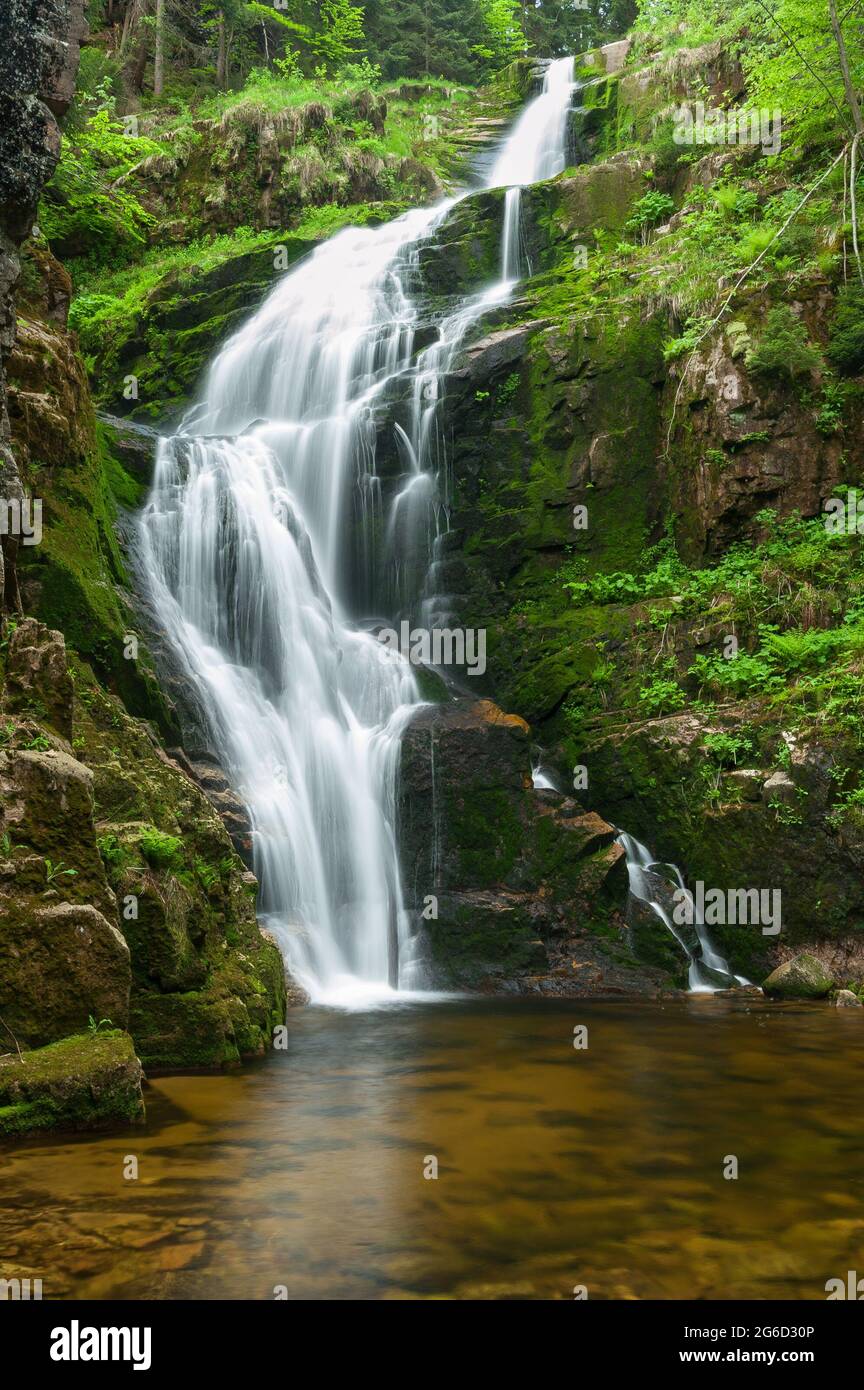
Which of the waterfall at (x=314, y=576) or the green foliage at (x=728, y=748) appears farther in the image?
the green foliage at (x=728, y=748)

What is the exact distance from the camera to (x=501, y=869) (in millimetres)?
11812

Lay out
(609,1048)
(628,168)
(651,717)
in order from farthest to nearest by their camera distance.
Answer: (628,168) → (651,717) → (609,1048)

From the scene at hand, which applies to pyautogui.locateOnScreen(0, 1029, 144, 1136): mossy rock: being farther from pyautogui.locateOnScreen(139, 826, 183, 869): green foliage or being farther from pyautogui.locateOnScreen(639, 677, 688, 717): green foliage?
pyautogui.locateOnScreen(639, 677, 688, 717): green foliage

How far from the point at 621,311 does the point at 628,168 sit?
6148mm

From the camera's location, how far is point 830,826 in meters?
10.7

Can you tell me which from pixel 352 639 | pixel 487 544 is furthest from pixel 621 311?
pixel 352 639

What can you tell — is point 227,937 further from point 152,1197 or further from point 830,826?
point 830,826

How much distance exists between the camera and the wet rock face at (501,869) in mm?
11062

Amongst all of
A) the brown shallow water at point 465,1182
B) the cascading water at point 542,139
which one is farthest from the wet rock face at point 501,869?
the cascading water at point 542,139

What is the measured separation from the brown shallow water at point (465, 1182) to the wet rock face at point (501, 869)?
344 centimetres

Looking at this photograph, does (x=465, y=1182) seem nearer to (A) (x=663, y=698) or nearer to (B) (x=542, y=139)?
(A) (x=663, y=698)

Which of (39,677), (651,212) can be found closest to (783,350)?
(651,212)

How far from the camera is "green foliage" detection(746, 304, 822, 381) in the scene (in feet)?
42.9

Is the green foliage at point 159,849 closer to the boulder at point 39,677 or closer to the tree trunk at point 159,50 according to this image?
the boulder at point 39,677
